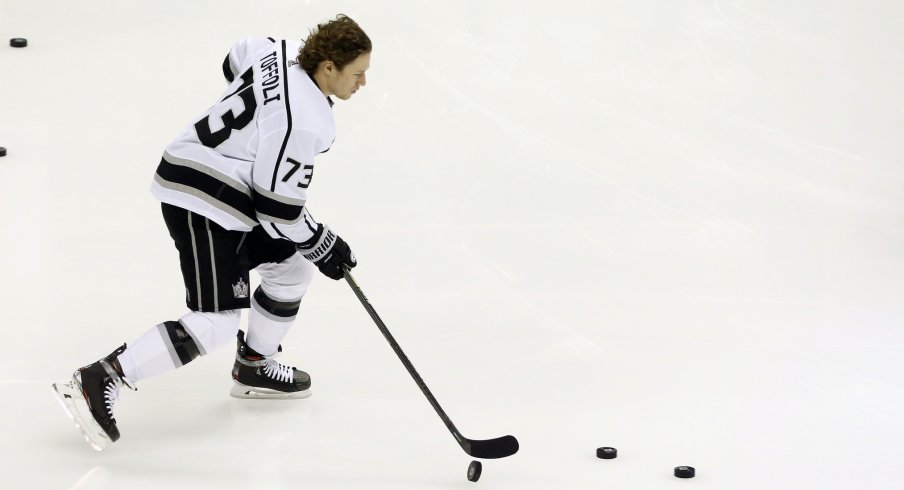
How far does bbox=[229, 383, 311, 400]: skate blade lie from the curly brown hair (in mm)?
929

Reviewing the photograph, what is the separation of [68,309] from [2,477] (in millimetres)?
1048

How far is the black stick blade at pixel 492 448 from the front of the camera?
2.74m

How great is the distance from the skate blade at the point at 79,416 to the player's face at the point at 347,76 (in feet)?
3.02

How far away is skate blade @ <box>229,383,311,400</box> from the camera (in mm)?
3162

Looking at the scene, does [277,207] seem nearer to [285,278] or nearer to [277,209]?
[277,209]

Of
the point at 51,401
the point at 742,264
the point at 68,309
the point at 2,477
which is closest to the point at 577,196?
the point at 742,264

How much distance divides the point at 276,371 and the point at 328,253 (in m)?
0.48

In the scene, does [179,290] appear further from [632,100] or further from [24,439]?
[632,100]

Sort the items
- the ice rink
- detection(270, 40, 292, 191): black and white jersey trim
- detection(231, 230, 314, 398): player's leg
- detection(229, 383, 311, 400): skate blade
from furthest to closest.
→ 1. detection(229, 383, 311, 400): skate blade
2. detection(231, 230, 314, 398): player's leg
3. the ice rink
4. detection(270, 40, 292, 191): black and white jersey trim

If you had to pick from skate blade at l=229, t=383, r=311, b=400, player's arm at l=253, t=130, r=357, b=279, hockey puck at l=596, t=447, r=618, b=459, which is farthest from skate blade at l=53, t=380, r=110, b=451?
hockey puck at l=596, t=447, r=618, b=459

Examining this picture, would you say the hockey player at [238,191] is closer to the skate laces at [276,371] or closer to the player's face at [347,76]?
the player's face at [347,76]

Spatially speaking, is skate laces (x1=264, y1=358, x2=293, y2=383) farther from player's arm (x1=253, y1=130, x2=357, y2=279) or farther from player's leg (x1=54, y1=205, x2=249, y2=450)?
player's arm (x1=253, y1=130, x2=357, y2=279)

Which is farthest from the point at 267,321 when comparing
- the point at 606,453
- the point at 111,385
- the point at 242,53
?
the point at 606,453

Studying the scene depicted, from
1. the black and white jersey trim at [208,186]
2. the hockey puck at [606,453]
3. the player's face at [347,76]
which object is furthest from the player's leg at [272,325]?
the hockey puck at [606,453]
